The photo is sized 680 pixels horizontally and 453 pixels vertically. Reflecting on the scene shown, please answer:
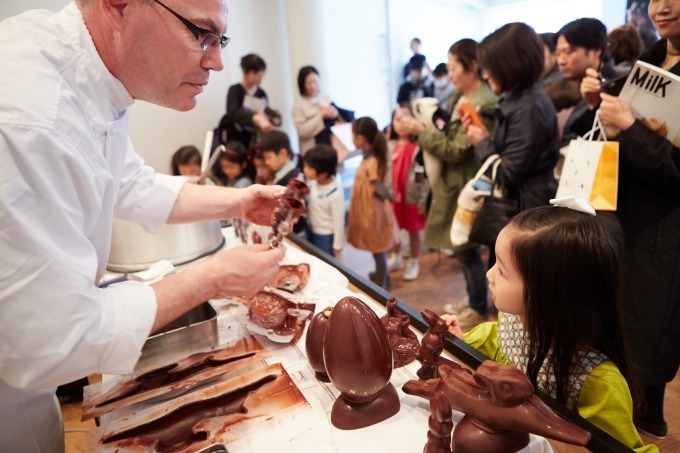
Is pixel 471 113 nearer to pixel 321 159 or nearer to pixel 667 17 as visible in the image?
pixel 321 159

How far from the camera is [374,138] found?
9.92 feet

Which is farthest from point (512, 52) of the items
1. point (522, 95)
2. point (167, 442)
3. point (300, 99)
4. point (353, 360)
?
point (300, 99)

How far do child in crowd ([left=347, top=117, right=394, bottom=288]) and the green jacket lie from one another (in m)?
0.35

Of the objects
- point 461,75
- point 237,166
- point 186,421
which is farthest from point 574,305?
point 237,166

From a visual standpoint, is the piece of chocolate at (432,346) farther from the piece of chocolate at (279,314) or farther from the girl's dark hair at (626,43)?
the girl's dark hair at (626,43)

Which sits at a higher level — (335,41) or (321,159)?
(335,41)

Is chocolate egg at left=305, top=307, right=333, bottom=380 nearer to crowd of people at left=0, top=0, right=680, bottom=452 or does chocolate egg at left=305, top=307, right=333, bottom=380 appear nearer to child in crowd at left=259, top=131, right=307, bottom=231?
crowd of people at left=0, top=0, right=680, bottom=452

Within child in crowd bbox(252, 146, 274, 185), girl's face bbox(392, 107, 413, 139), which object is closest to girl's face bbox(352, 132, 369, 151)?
girl's face bbox(392, 107, 413, 139)

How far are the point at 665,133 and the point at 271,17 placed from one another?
416 cm

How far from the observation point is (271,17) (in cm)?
470

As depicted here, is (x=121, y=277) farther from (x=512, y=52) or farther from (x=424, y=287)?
(x=424, y=287)

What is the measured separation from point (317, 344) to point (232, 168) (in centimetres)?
255

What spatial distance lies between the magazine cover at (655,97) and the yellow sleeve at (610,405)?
31.6 inches

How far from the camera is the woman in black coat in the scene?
6.47ft
